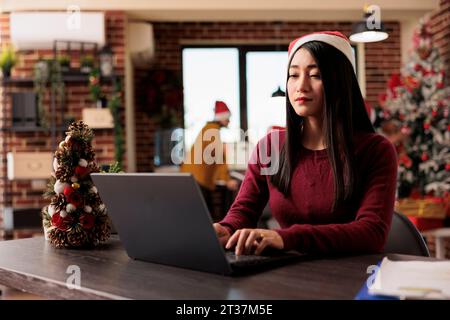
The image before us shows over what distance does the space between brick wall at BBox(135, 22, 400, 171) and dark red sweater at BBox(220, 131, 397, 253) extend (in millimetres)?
5547

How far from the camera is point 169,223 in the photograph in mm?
1086

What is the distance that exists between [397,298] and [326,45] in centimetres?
85

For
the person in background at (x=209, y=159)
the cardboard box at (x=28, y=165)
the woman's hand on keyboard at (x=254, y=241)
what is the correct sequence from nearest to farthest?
1. the woman's hand on keyboard at (x=254, y=241)
2. the cardboard box at (x=28, y=165)
3. the person in background at (x=209, y=159)

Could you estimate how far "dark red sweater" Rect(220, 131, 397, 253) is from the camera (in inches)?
51.6

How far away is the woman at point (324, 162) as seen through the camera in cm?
148

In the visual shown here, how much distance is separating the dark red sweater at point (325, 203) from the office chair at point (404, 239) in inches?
4.9

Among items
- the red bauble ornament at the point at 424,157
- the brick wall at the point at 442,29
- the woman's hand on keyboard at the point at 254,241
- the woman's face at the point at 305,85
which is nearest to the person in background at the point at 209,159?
the red bauble ornament at the point at 424,157

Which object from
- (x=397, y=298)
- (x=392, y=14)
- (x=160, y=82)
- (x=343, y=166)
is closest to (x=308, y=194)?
(x=343, y=166)

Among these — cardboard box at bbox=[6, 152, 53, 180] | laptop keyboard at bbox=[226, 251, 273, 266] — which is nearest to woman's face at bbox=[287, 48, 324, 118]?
laptop keyboard at bbox=[226, 251, 273, 266]

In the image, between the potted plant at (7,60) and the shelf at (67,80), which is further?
the shelf at (67,80)

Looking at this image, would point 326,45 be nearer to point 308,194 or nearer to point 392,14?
point 308,194

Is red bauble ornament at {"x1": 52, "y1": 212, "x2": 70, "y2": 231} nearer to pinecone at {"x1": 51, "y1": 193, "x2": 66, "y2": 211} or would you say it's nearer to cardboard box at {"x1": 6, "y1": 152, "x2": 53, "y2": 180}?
pinecone at {"x1": 51, "y1": 193, "x2": 66, "y2": 211}

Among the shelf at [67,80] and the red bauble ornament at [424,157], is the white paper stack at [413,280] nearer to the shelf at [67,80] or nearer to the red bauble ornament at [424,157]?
the red bauble ornament at [424,157]
